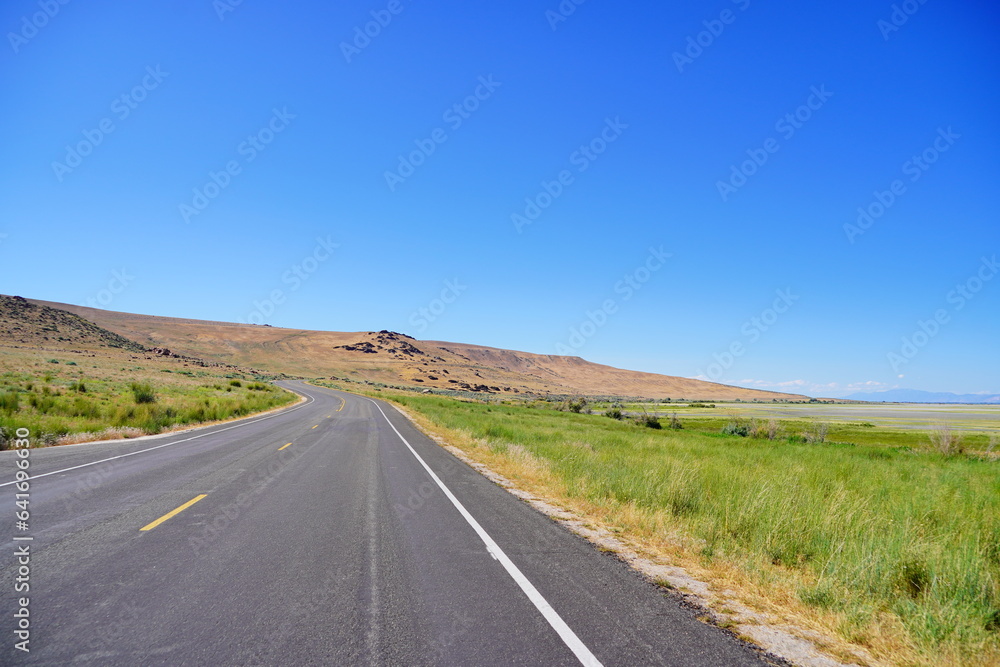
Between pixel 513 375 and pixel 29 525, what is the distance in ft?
549

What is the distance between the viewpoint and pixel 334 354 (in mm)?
152000

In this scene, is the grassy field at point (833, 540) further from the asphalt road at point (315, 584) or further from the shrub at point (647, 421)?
the shrub at point (647, 421)

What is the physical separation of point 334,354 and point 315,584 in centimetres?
15550

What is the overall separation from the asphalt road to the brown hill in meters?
116

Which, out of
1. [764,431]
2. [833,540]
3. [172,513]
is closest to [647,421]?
[764,431]

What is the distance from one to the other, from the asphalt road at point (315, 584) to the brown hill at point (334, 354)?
381ft

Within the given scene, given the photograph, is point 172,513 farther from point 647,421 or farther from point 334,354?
point 334,354

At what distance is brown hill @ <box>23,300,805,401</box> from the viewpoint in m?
129

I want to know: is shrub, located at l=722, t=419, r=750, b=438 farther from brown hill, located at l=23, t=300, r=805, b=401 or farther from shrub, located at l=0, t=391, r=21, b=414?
brown hill, located at l=23, t=300, r=805, b=401

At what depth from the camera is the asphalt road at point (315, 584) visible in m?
3.59

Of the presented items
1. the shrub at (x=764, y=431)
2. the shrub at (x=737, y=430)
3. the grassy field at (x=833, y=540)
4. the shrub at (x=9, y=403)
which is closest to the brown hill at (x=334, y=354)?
the shrub at (x=737, y=430)

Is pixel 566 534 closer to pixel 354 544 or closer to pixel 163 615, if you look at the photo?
pixel 354 544

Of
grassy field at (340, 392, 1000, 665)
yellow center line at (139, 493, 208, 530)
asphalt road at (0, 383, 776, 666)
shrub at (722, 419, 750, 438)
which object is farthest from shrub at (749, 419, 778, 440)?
yellow center line at (139, 493, 208, 530)

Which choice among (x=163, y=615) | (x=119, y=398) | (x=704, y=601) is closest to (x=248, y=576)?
(x=163, y=615)
